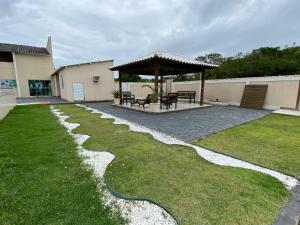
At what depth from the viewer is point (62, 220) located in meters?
1.90

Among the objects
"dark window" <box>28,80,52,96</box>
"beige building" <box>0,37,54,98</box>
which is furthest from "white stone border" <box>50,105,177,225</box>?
"dark window" <box>28,80,52,96</box>

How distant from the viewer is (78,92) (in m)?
16.0

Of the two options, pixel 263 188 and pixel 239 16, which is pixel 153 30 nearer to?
pixel 239 16

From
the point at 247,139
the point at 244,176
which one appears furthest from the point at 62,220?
the point at 247,139

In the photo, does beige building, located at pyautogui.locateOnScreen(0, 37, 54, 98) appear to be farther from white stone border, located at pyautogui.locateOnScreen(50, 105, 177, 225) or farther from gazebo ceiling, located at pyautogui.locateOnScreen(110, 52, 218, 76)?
white stone border, located at pyautogui.locateOnScreen(50, 105, 177, 225)

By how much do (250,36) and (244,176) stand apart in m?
21.4

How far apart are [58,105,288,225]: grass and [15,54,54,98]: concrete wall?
2194 cm

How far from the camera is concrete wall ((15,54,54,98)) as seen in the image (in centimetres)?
1973

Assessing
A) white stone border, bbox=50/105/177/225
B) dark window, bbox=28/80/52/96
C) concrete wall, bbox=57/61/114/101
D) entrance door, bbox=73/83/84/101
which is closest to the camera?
white stone border, bbox=50/105/177/225

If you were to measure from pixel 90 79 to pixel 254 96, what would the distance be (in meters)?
14.4

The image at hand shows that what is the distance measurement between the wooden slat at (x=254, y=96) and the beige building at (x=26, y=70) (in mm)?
22784

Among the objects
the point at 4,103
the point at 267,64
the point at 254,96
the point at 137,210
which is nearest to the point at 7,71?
the point at 4,103

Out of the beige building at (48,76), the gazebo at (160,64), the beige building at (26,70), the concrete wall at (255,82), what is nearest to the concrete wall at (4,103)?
the beige building at (48,76)

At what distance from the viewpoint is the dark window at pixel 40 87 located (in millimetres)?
20688
